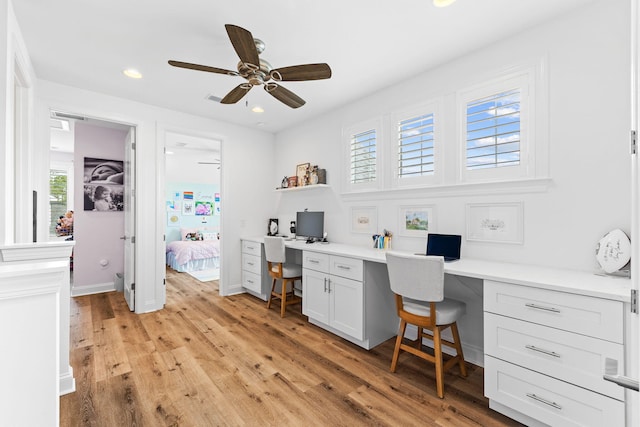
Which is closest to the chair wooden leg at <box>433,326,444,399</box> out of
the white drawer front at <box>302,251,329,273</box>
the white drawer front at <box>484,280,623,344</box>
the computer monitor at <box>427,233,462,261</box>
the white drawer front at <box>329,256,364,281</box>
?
the white drawer front at <box>484,280,623,344</box>

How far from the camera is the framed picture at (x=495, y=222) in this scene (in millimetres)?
2146

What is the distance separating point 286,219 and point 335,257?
1.96 metres

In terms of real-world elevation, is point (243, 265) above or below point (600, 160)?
below

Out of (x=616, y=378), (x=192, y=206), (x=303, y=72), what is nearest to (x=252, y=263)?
(x=303, y=72)

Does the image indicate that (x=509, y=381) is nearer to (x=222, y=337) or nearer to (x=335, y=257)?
(x=335, y=257)

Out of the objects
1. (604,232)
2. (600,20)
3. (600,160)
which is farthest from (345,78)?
(604,232)

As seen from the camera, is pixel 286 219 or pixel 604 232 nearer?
pixel 604 232

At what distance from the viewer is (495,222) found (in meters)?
2.26

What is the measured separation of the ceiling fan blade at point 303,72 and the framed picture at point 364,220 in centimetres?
160

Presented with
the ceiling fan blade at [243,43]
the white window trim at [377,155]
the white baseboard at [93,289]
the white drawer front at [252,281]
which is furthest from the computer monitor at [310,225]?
the white baseboard at [93,289]

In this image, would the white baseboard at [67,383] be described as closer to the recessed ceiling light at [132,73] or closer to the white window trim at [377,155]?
the recessed ceiling light at [132,73]

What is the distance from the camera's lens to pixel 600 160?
1.80 m

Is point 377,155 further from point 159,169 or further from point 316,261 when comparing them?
point 159,169

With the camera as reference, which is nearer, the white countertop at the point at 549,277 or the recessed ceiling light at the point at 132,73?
the white countertop at the point at 549,277
